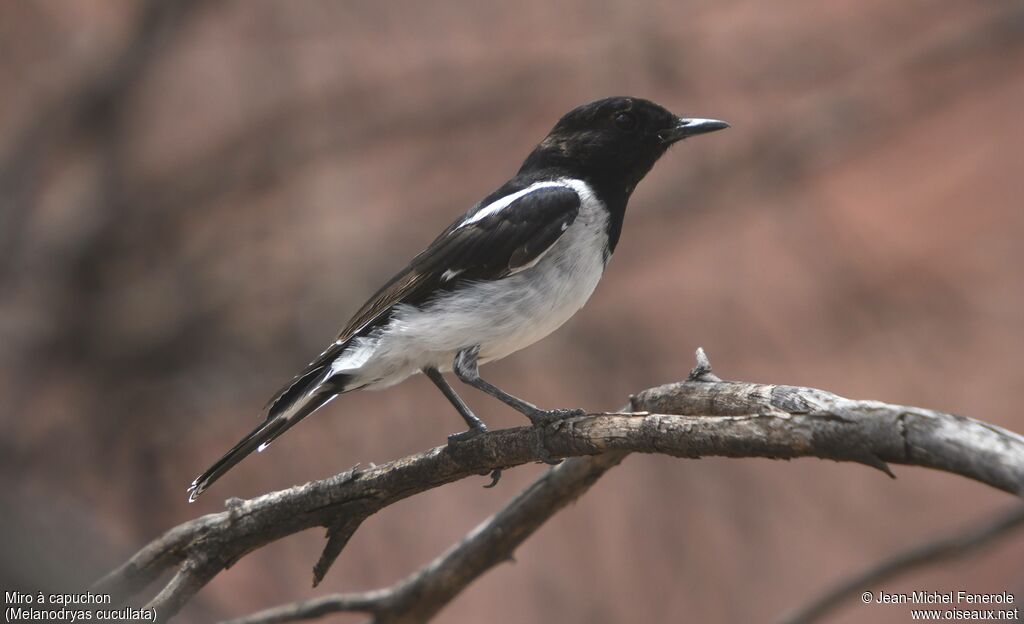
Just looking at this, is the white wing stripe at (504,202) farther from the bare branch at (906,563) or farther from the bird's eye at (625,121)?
the bare branch at (906,563)

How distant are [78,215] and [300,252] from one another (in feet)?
4.78

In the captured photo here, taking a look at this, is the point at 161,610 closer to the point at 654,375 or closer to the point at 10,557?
the point at 10,557

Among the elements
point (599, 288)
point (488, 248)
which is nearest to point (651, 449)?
point (488, 248)

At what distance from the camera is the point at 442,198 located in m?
7.45

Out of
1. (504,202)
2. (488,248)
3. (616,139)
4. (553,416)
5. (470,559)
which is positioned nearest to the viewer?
(553,416)

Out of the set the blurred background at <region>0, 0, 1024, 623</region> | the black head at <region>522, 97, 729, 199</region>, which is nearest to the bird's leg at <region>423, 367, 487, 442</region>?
the black head at <region>522, 97, 729, 199</region>

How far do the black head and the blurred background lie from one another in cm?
320

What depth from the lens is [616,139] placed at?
137 inches

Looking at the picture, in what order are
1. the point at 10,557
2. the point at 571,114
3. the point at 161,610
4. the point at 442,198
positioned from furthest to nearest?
1. the point at 442,198
2. the point at 571,114
3. the point at 161,610
4. the point at 10,557

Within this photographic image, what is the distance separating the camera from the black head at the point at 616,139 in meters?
3.48

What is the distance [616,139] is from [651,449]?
170cm

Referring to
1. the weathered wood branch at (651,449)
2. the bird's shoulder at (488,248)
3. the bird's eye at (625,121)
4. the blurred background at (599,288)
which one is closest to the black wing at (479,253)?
the bird's shoulder at (488,248)

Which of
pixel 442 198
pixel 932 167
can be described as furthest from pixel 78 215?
pixel 932 167

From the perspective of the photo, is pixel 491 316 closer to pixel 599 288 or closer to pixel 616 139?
pixel 616 139
